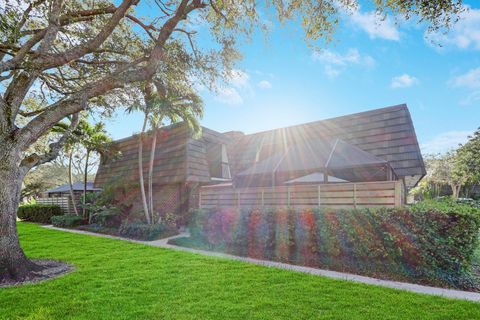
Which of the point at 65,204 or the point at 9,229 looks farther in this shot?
the point at 65,204

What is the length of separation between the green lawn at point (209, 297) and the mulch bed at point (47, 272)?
35 cm

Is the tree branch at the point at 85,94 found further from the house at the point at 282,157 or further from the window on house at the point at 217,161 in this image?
the window on house at the point at 217,161

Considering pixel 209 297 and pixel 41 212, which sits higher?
pixel 209 297

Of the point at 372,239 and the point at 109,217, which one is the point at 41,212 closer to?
the point at 109,217

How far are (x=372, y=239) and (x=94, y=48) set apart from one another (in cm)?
790

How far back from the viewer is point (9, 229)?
5.14 m

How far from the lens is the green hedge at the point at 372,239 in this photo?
16.6ft

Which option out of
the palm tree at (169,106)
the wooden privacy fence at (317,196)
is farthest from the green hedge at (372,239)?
the palm tree at (169,106)

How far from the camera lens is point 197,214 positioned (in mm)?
8969

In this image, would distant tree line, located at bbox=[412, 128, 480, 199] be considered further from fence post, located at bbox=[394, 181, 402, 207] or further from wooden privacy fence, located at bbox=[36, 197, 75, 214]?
wooden privacy fence, located at bbox=[36, 197, 75, 214]

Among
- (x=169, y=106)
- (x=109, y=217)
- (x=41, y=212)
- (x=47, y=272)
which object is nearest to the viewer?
(x=47, y=272)

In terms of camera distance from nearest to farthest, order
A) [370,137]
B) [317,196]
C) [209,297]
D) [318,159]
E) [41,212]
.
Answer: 1. [209,297]
2. [317,196]
3. [318,159]
4. [370,137]
5. [41,212]

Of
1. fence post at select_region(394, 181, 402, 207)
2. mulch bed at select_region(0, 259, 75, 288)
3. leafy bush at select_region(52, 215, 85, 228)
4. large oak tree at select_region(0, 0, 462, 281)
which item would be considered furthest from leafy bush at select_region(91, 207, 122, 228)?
fence post at select_region(394, 181, 402, 207)

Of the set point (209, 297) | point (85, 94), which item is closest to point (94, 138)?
point (85, 94)
